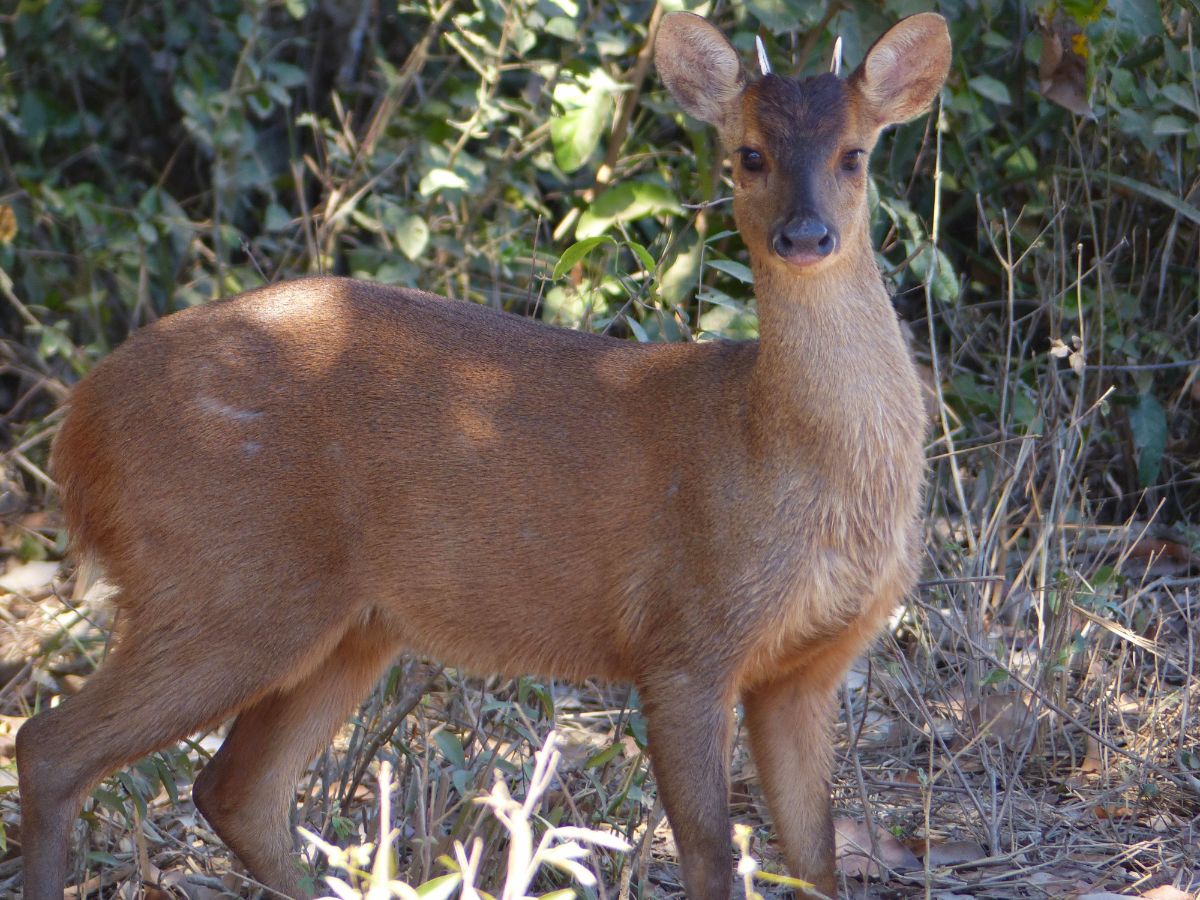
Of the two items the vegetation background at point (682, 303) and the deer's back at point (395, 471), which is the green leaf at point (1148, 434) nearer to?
the vegetation background at point (682, 303)

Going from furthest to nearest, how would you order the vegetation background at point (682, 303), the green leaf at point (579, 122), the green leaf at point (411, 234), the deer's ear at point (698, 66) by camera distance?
the green leaf at point (411, 234) < the green leaf at point (579, 122) < the vegetation background at point (682, 303) < the deer's ear at point (698, 66)

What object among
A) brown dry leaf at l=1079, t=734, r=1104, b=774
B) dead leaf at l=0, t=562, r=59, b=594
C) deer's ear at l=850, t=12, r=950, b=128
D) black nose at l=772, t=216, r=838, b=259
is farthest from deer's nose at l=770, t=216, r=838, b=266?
dead leaf at l=0, t=562, r=59, b=594

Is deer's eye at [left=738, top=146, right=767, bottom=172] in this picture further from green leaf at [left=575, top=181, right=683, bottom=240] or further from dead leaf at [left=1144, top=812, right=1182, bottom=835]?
dead leaf at [left=1144, top=812, right=1182, bottom=835]

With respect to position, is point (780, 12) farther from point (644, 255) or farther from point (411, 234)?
point (411, 234)

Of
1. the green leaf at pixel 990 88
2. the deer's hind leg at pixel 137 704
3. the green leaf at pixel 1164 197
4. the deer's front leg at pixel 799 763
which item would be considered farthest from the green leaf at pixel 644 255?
the green leaf at pixel 1164 197

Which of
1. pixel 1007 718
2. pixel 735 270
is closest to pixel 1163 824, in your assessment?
pixel 1007 718

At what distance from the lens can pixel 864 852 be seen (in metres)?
4.01

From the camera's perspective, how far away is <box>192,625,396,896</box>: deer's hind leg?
4.06 m

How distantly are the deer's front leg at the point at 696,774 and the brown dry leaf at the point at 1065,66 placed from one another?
8.78 ft

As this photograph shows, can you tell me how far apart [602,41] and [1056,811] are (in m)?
3.01

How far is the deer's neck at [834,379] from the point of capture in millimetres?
3631

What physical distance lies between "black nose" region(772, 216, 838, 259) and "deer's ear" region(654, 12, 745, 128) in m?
0.63

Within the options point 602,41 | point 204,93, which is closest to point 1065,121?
point 602,41

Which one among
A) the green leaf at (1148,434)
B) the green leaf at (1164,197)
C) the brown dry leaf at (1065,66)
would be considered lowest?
the green leaf at (1148,434)
